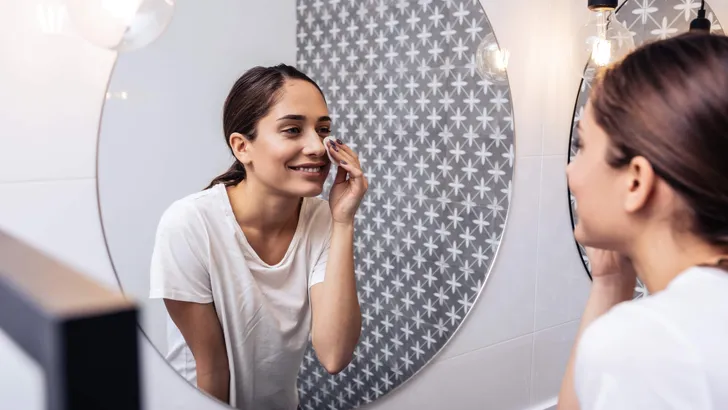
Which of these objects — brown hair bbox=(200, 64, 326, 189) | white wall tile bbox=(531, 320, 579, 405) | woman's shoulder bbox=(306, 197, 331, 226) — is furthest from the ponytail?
white wall tile bbox=(531, 320, 579, 405)

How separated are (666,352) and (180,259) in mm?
553

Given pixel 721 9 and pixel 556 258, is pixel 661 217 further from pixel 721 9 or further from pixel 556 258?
pixel 721 9

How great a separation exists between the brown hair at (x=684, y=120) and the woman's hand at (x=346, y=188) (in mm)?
397

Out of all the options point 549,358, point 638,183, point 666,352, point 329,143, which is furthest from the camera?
point 549,358

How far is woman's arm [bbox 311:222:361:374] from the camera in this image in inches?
37.6

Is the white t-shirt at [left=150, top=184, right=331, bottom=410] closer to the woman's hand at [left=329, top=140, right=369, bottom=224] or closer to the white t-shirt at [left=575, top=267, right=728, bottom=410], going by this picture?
the woman's hand at [left=329, top=140, right=369, bottom=224]

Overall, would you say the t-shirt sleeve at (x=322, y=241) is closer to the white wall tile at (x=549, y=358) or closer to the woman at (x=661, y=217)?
the woman at (x=661, y=217)

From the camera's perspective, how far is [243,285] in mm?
856

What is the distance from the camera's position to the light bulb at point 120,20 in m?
0.70

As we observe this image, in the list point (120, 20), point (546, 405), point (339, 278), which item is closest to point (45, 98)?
point (120, 20)

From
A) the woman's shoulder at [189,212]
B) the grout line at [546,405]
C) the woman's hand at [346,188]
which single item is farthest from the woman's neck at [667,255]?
the grout line at [546,405]

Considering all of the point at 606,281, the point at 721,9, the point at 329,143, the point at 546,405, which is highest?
the point at 721,9

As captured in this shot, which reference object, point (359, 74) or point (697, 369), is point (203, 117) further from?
point (697, 369)

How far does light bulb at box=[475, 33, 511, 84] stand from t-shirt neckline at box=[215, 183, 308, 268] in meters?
0.49
